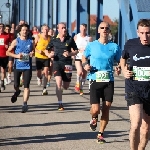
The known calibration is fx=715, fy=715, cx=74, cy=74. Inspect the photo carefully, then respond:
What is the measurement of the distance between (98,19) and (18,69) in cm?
2465

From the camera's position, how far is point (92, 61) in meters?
10.5

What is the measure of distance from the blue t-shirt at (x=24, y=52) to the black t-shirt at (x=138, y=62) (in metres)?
5.89

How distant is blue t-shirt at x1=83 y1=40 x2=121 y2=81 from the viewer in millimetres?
10344

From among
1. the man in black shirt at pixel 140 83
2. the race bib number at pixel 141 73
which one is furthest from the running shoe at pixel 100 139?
the race bib number at pixel 141 73

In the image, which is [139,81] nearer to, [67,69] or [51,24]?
[67,69]

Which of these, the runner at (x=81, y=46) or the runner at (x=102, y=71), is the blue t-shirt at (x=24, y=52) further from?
the runner at (x=81, y=46)

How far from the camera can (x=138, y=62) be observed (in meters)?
8.19

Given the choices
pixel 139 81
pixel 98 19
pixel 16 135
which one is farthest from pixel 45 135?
pixel 98 19

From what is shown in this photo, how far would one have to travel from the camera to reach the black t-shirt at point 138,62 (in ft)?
26.6

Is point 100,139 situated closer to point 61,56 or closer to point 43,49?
point 61,56

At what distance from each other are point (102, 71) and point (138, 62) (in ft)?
7.34

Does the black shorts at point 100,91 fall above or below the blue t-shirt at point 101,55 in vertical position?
below

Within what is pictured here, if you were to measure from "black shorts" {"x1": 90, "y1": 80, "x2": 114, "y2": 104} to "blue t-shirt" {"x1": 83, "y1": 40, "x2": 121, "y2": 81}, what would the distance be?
4.5 inches

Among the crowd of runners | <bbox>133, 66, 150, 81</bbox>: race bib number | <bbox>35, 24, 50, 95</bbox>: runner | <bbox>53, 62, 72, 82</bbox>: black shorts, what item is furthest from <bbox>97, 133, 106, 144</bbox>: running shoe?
<bbox>35, 24, 50, 95</bbox>: runner
